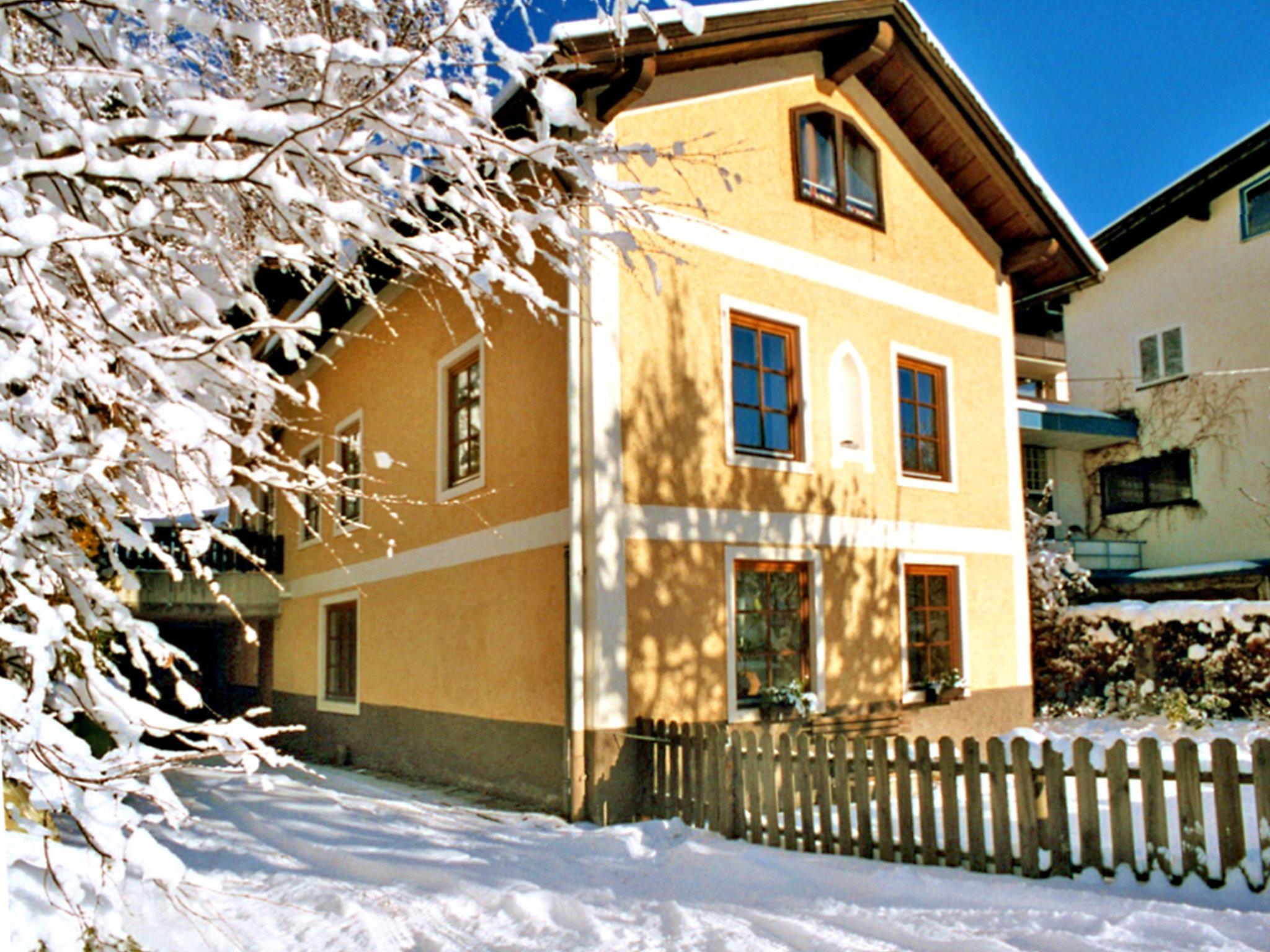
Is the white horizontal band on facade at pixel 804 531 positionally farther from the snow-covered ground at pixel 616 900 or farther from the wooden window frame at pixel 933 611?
the snow-covered ground at pixel 616 900

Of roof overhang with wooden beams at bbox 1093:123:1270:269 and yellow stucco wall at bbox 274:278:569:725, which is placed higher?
roof overhang with wooden beams at bbox 1093:123:1270:269

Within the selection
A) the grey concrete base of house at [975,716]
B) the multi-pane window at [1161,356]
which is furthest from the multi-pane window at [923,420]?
the multi-pane window at [1161,356]

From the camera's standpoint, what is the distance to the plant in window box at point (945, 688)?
11289 millimetres

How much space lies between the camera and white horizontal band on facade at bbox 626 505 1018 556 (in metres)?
9.14

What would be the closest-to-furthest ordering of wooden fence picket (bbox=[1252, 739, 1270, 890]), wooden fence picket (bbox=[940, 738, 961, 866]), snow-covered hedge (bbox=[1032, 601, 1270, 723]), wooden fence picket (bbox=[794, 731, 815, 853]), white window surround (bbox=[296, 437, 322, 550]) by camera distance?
wooden fence picket (bbox=[1252, 739, 1270, 890]) < wooden fence picket (bbox=[940, 738, 961, 866]) < wooden fence picket (bbox=[794, 731, 815, 853]) < snow-covered hedge (bbox=[1032, 601, 1270, 723]) < white window surround (bbox=[296, 437, 322, 550])

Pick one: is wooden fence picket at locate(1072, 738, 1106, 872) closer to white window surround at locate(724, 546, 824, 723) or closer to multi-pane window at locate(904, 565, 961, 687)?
white window surround at locate(724, 546, 824, 723)

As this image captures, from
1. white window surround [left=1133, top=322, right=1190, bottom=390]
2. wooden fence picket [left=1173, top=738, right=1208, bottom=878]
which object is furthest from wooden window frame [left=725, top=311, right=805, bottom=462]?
white window surround [left=1133, top=322, right=1190, bottom=390]

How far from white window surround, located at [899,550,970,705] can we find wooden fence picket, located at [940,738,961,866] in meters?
4.23

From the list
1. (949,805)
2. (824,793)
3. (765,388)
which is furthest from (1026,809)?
(765,388)

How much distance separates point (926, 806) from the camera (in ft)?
22.5

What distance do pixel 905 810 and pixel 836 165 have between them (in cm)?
733

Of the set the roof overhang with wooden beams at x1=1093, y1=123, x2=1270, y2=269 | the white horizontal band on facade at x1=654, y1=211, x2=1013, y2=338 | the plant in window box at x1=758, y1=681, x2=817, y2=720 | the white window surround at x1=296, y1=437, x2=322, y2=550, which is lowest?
the plant in window box at x1=758, y1=681, x2=817, y2=720

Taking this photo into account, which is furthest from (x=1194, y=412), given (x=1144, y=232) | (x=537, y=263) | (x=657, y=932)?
(x=657, y=932)

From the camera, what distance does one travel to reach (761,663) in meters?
9.88
